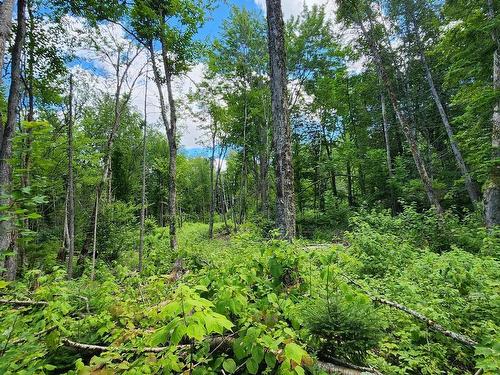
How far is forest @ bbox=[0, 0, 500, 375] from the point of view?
229cm


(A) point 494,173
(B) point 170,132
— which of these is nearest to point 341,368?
(A) point 494,173

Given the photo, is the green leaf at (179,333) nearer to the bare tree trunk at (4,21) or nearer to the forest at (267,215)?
the forest at (267,215)

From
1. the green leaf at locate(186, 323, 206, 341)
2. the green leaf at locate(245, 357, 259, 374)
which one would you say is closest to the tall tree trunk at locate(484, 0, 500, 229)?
the green leaf at locate(245, 357, 259, 374)

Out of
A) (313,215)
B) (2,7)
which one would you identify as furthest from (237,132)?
(2,7)

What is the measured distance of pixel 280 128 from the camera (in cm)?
445

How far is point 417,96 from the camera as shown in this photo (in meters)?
17.5

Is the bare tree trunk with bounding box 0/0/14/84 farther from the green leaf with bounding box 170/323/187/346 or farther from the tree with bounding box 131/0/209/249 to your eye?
the tree with bounding box 131/0/209/249

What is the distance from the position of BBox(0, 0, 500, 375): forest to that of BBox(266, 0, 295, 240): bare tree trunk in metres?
0.03

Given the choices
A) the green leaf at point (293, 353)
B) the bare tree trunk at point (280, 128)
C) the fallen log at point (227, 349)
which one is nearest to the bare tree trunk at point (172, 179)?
the bare tree trunk at point (280, 128)

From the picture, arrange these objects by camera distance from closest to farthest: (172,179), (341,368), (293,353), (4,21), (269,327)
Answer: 1. (293,353)
2. (341,368)
3. (269,327)
4. (4,21)
5. (172,179)

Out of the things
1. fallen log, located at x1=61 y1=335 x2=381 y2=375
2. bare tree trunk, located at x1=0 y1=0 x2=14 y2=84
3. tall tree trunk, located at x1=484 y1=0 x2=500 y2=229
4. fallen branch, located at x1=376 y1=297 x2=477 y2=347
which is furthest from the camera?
tall tree trunk, located at x1=484 y1=0 x2=500 y2=229

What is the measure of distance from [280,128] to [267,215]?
12684mm

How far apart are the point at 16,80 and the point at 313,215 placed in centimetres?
1650

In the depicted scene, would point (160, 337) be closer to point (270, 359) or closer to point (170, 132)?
point (270, 359)
